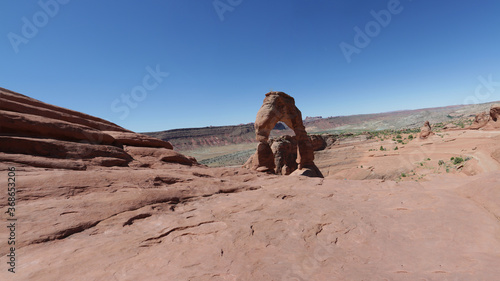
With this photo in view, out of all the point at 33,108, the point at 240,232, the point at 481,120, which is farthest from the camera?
the point at 481,120

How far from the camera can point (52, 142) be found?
22.7 feet

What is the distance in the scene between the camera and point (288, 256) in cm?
329

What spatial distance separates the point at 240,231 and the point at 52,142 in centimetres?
718

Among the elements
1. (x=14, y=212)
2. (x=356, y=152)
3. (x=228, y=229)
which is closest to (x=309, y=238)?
(x=228, y=229)

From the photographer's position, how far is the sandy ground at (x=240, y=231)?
284cm

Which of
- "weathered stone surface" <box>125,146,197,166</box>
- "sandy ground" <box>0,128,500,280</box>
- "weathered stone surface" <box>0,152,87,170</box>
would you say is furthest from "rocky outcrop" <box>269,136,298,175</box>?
A: "weathered stone surface" <box>0,152,87,170</box>

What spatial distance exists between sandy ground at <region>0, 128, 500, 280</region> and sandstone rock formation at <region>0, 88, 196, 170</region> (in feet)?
4.00

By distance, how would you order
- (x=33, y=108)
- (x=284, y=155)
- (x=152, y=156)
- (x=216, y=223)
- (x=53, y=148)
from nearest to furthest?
(x=216, y=223), (x=53, y=148), (x=33, y=108), (x=152, y=156), (x=284, y=155)

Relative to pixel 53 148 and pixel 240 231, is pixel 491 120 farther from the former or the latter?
pixel 53 148

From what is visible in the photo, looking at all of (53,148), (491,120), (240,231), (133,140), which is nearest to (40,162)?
(53,148)

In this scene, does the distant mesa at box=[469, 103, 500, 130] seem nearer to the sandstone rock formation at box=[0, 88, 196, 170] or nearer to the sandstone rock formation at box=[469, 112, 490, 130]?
the sandstone rock formation at box=[469, 112, 490, 130]

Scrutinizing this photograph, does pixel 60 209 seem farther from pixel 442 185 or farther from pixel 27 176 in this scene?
pixel 442 185

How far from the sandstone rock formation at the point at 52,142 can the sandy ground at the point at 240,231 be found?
122 cm

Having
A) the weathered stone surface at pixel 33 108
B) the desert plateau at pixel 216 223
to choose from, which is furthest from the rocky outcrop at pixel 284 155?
the weathered stone surface at pixel 33 108
